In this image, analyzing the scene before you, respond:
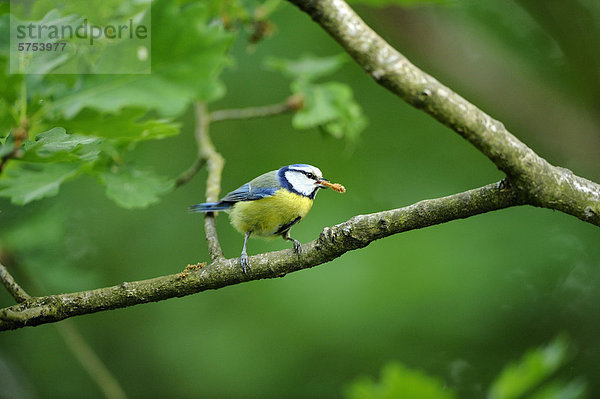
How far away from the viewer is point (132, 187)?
7.13 ft

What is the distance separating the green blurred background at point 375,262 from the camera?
3.96 meters

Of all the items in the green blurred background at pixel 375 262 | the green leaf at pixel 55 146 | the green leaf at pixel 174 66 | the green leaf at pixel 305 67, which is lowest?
the green blurred background at pixel 375 262

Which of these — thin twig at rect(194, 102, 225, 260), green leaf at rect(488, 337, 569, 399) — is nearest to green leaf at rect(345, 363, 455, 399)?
green leaf at rect(488, 337, 569, 399)

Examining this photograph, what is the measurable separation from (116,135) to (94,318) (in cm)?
341

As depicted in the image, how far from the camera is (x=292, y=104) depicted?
9.61 ft

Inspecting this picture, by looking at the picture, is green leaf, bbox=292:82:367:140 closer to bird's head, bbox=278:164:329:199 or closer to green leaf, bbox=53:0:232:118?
bird's head, bbox=278:164:329:199

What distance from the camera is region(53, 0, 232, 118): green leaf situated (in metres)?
1.11

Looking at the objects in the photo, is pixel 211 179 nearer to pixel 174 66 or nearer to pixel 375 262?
pixel 174 66

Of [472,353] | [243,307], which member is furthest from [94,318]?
[472,353]

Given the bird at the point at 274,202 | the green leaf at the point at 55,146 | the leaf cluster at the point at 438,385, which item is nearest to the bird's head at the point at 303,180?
the bird at the point at 274,202

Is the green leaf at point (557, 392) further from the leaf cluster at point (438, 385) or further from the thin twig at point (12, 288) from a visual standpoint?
the thin twig at point (12, 288)

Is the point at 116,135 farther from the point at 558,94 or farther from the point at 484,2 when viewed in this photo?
the point at 484,2

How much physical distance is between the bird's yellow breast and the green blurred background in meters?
1.09

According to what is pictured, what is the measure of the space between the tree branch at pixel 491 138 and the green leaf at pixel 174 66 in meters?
0.55
